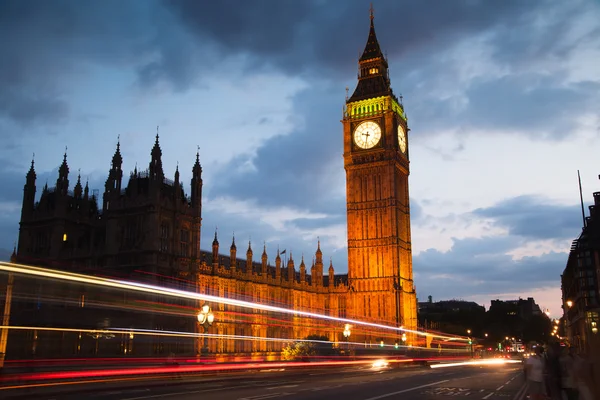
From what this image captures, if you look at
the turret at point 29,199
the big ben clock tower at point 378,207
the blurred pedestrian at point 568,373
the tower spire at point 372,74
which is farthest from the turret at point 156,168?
the blurred pedestrian at point 568,373

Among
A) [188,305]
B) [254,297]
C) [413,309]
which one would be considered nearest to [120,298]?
[188,305]

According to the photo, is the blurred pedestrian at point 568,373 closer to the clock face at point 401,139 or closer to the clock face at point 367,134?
the clock face at point 367,134

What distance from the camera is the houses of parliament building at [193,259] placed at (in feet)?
170

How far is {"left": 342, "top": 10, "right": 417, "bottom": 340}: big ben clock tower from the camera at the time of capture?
92562 mm

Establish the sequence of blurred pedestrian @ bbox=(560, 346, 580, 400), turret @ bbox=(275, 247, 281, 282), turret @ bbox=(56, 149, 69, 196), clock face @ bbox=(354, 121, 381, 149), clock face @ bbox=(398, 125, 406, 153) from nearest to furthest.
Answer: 1. blurred pedestrian @ bbox=(560, 346, 580, 400)
2. turret @ bbox=(56, 149, 69, 196)
3. turret @ bbox=(275, 247, 281, 282)
4. clock face @ bbox=(354, 121, 381, 149)
5. clock face @ bbox=(398, 125, 406, 153)

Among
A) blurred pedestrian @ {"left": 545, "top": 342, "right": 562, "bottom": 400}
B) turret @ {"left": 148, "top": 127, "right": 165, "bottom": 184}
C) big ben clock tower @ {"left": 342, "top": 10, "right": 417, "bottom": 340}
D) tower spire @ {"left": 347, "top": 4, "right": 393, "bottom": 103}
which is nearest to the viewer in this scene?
blurred pedestrian @ {"left": 545, "top": 342, "right": 562, "bottom": 400}

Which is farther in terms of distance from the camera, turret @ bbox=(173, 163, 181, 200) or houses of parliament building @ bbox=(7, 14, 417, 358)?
turret @ bbox=(173, 163, 181, 200)

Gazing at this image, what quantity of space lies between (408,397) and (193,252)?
172 ft

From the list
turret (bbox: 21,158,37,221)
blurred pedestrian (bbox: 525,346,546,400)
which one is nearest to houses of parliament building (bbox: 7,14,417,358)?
turret (bbox: 21,158,37,221)

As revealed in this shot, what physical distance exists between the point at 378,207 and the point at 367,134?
1330 cm

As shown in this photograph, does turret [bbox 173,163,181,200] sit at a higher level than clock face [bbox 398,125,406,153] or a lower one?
lower

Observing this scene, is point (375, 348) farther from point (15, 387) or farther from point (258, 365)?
point (15, 387)

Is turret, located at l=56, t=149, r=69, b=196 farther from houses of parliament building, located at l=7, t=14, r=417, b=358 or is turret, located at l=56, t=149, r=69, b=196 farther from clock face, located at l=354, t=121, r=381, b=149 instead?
clock face, located at l=354, t=121, r=381, b=149

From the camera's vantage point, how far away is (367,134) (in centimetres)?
10050
